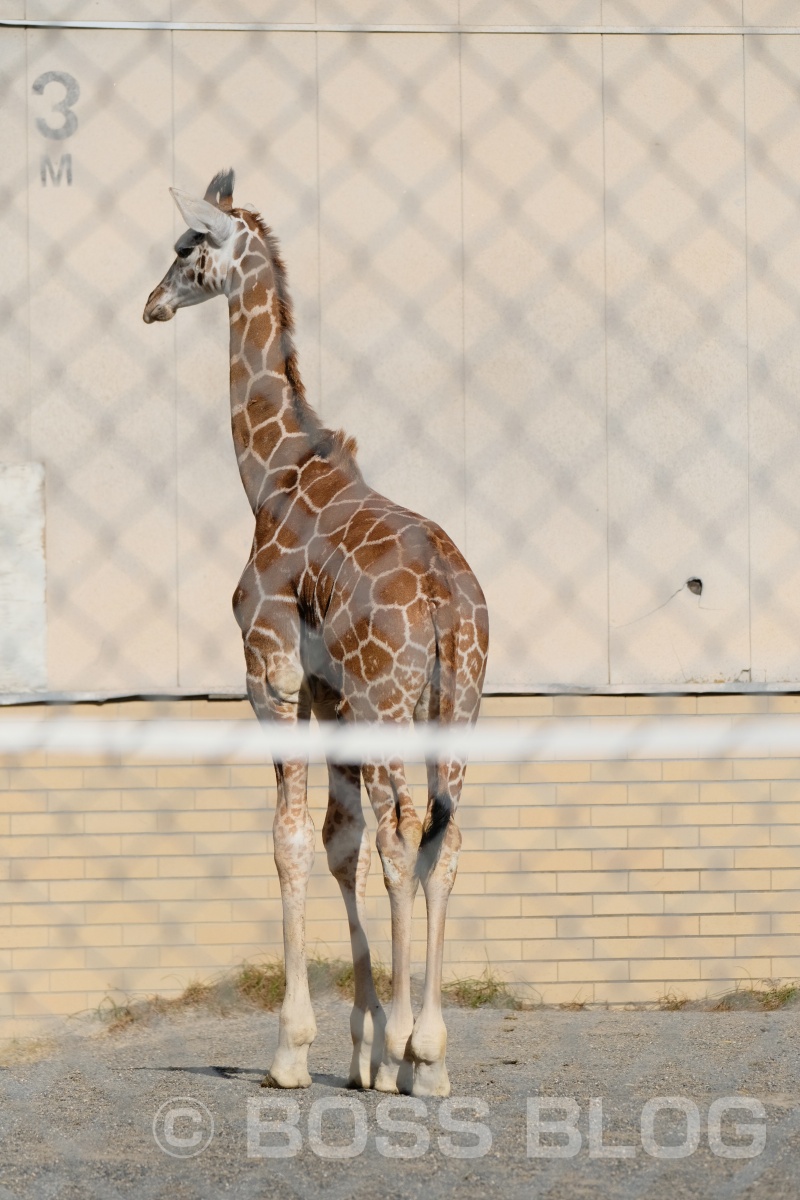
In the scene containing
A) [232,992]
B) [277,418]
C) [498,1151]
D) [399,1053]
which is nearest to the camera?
[498,1151]

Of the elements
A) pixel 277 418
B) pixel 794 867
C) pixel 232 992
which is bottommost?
pixel 232 992

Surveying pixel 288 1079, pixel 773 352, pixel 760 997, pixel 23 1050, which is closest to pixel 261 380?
pixel 288 1079

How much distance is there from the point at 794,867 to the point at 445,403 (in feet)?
8.60

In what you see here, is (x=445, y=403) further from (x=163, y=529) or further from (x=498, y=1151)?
(x=498, y=1151)

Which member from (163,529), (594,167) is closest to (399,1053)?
(163,529)

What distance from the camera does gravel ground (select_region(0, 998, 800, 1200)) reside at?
3.14 meters

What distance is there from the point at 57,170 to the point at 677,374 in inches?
115

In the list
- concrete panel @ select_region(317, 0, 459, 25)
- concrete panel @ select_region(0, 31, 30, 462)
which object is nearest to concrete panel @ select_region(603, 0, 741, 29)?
concrete panel @ select_region(317, 0, 459, 25)

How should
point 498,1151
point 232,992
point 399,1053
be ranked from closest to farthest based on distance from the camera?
point 498,1151, point 399,1053, point 232,992

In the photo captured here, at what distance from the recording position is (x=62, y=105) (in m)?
6.81

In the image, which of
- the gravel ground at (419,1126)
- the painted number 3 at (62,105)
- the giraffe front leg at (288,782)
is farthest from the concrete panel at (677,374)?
the giraffe front leg at (288,782)

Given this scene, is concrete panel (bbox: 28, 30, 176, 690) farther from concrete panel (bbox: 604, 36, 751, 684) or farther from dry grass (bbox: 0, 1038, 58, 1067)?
concrete panel (bbox: 604, 36, 751, 684)

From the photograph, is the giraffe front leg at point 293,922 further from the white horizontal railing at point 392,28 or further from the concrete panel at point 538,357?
the white horizontal railing at point 392,28

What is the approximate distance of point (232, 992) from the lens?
22.2ft
